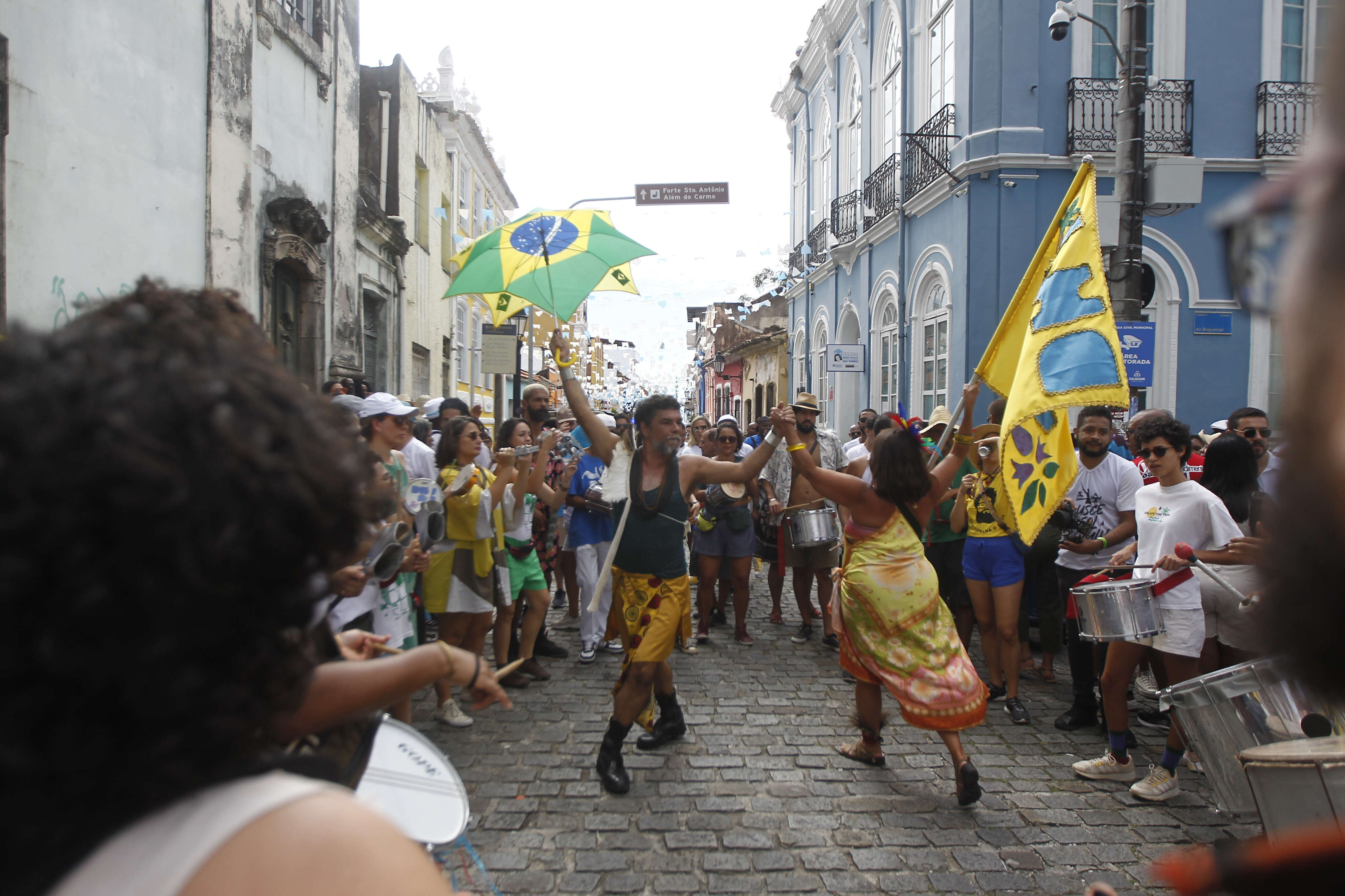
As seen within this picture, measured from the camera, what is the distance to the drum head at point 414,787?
188 cm

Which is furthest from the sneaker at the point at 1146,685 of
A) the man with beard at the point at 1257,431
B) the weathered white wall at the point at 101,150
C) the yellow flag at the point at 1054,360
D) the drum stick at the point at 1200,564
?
the weathered white wall at the point at 101,150

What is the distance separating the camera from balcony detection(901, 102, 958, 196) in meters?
13.5

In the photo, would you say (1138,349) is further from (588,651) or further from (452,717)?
(452,717)

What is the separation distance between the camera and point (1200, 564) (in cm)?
397

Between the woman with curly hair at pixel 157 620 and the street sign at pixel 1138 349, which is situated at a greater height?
the street sign at pixel 1138 349

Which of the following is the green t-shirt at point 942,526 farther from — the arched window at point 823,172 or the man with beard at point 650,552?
the arched window at point 823,172

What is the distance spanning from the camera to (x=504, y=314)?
6711mm

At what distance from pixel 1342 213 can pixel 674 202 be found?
39.2ft

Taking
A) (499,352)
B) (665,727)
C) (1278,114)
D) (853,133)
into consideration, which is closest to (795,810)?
(665,727)

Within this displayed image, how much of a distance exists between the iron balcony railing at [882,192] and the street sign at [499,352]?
8.72 metres

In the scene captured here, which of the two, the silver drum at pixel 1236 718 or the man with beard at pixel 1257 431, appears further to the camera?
the man with beard at pixel 1257 431

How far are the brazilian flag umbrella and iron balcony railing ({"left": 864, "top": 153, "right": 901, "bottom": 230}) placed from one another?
11120mm

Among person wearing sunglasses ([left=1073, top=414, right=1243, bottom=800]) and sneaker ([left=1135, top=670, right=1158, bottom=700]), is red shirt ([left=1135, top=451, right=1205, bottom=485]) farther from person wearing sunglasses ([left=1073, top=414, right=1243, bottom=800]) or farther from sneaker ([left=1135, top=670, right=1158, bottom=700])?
person wearing sunglasses ([left=1073, top=414, right=1243, bottom=800])

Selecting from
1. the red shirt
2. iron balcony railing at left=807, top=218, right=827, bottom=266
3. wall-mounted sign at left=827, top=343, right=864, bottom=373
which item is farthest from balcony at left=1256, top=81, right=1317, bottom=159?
iron balcony railing at left=807, top=218, right=827, bottom=266
